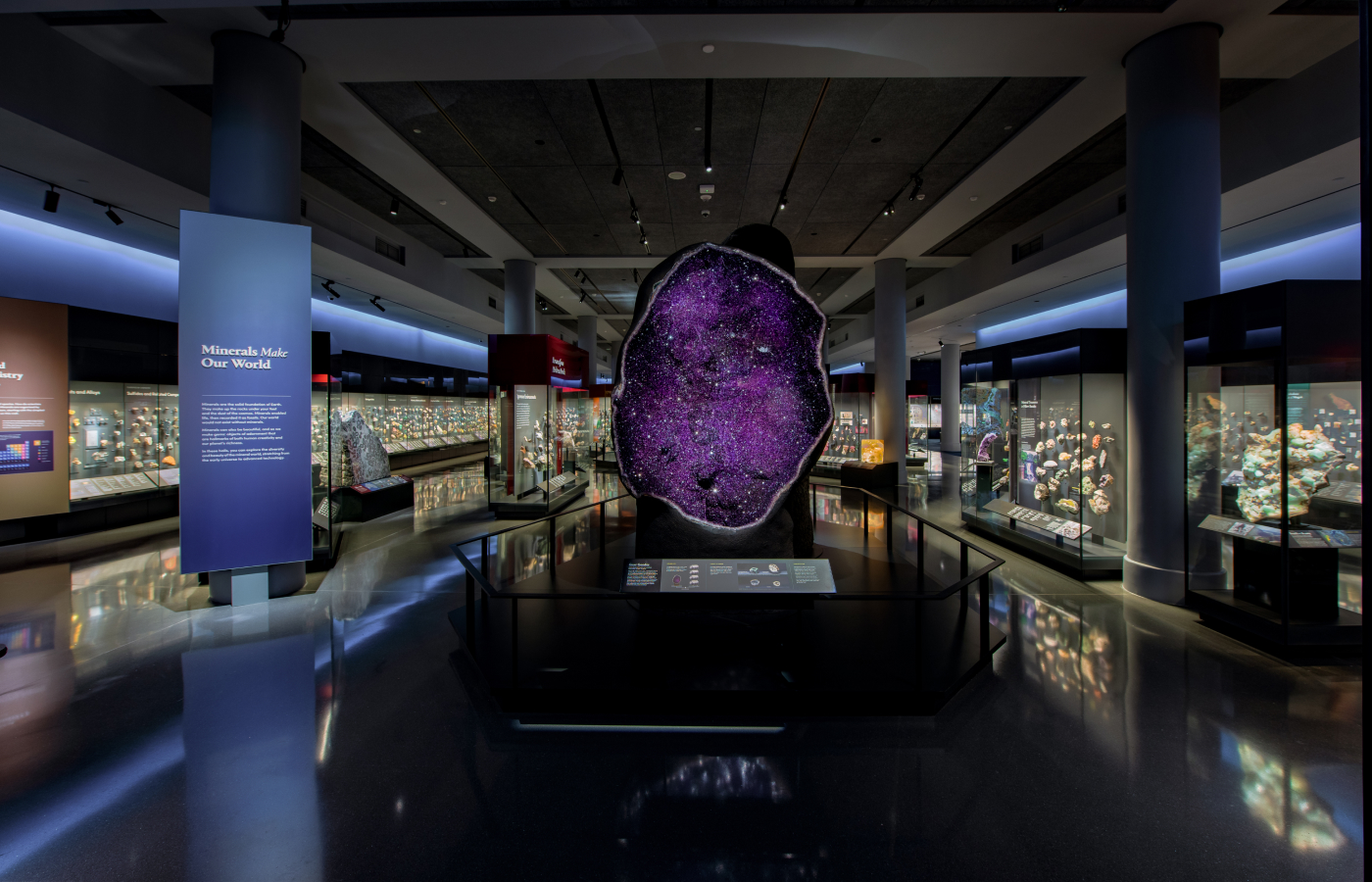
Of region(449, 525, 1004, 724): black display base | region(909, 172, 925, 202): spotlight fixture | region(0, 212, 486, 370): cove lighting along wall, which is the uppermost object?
region(909, 172, 925, 202): spotlight fixture

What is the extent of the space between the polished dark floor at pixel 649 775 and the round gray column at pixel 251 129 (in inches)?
137

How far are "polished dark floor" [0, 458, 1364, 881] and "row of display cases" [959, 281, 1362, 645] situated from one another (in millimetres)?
600

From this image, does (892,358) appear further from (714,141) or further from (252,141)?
(252,141)

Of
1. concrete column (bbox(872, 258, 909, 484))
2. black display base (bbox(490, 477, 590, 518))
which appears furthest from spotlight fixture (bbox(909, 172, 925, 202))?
black display base (bbox(490, 477, 590, 518))

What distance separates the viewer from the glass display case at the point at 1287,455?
3.69 meters

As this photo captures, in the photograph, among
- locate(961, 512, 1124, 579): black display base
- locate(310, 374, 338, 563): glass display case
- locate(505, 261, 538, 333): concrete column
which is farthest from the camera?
locate(505, 261, 538, 333): concrete column

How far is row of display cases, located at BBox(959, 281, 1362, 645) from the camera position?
12.1 feet

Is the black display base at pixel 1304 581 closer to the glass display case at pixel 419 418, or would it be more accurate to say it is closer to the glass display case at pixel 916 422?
the glass display case at pixel 916 422

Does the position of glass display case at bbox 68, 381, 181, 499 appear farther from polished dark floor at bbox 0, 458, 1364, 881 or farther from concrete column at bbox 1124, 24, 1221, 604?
concrete column at bbox 1124, 24, 1221, 604

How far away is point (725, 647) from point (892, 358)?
9498mm

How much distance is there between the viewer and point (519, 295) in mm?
11297

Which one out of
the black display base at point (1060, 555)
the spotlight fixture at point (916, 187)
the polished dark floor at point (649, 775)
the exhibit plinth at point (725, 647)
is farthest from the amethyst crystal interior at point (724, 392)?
the spotlight fixture at point (916, 187)

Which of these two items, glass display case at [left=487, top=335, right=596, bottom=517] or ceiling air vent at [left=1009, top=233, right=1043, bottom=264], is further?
ceiling air vent at [left=1009, top=233, right=1043, bottom=264]

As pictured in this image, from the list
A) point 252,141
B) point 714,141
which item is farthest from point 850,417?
point 252,141
